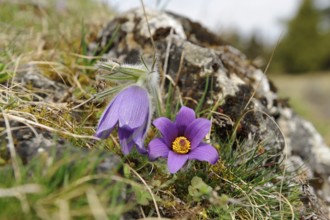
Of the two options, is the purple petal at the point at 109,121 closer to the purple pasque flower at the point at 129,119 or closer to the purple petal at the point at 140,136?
the purple pasque flower at the point at 129,119

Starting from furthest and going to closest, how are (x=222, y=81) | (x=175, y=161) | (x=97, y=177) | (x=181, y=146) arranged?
(x=222, y=81), (x=181, y=146), (x=175, y=161), (x=97, y=177)

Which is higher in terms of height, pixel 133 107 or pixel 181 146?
pixel 133 107

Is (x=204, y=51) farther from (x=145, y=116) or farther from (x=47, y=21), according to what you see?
(x=47, y=21)

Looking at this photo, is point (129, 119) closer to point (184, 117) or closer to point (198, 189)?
point (184, 117)

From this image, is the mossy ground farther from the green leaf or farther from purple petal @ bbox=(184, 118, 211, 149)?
purple petal @ bbox=(184, 118, 211, 149)

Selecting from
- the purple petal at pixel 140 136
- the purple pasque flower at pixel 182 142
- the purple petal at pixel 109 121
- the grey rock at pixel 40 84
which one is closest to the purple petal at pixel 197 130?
the purple pasque flower at pixel 182 142

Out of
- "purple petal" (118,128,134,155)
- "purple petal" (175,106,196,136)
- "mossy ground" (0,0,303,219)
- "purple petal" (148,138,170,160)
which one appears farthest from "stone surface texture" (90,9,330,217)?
"purple petal" (118,128,134,155)

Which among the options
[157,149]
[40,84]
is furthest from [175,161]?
[40,84]

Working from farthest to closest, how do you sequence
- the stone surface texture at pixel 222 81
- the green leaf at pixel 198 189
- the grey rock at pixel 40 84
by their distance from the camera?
1. the grey rock at pixel 40 84
2. the stone surface texture at pixel 222 81
3. the green leaf at pixel 198 189
